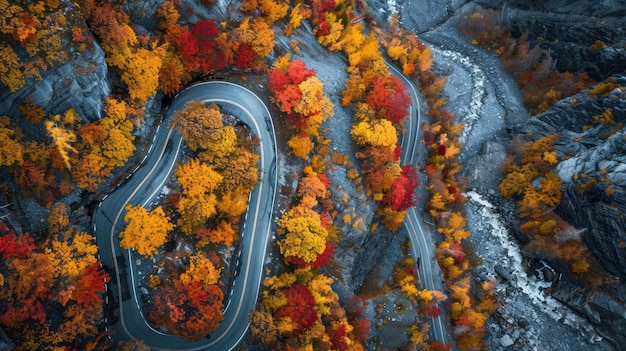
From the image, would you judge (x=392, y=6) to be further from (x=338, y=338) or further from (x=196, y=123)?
(x=338, y=338)

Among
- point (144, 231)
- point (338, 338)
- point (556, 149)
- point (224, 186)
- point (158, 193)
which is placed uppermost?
point (556, 149)

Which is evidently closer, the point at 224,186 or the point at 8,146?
A: the point at 8,146

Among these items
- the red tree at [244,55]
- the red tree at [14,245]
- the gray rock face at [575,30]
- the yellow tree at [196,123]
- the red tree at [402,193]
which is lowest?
the red tree at [14,245]

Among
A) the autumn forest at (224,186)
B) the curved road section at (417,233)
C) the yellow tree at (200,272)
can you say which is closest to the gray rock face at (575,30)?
the autumn forest at (224,186)

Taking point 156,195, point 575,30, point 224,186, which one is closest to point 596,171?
point 575,30

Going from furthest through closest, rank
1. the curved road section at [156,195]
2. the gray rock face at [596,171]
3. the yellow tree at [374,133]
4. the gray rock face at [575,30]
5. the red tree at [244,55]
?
the gray rock face at [575,30] < the gray rock face at [596,171] < the yellow tree at [374,133] < the red tree at [244,55] < the curved road section at [156,195]

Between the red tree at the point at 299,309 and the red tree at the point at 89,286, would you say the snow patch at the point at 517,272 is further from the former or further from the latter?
the red tree at the point at 89,286

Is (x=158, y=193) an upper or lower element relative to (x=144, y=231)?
upper
